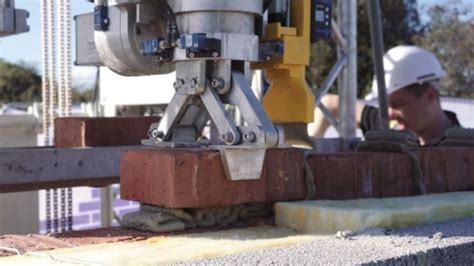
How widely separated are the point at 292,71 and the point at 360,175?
1.36 feet

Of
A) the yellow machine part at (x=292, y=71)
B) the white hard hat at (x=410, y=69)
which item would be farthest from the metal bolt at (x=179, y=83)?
the white hard hat at (x=410, y=69)

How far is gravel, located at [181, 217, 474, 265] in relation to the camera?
70.1 inches

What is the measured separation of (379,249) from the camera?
1.90 metres

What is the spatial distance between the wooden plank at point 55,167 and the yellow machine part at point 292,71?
66 centimetres

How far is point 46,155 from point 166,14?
102 cm

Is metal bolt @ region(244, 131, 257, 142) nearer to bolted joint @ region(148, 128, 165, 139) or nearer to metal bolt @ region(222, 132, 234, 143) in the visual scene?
metal bolt @ region(222, 132, 234, 143)

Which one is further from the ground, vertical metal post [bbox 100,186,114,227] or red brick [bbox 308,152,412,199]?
red brick [bbox 308,152,412,199]

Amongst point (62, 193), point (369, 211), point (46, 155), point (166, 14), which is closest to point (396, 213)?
point (369, 211)

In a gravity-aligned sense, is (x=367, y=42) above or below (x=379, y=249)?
above

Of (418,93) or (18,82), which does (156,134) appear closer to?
(418,93)

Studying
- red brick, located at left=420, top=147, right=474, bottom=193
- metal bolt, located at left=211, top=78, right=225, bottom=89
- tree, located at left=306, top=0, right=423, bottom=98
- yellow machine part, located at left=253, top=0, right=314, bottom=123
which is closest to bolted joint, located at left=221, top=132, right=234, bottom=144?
metal bolt, located at left=211, top=78, right=225, bottom=89

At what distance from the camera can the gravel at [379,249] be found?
178 centimetres

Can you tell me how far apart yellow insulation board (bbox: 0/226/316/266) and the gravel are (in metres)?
0.08

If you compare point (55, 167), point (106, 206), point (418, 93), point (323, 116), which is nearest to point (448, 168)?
point (55, 167)
